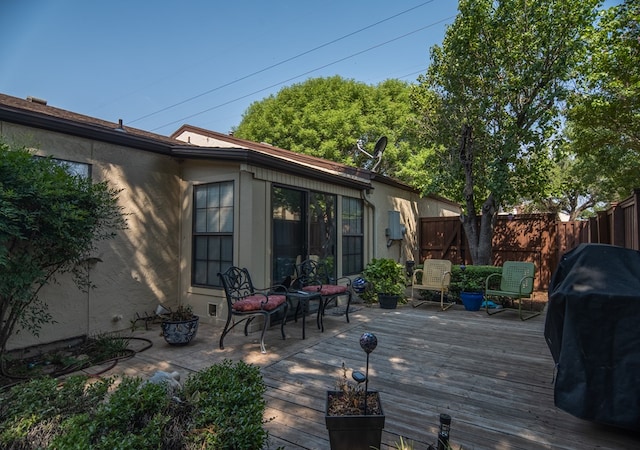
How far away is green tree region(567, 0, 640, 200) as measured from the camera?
6.52m

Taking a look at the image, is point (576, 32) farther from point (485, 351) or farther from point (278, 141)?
point (278, 141)

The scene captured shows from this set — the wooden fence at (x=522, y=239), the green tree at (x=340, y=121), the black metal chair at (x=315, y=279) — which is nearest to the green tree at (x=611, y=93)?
the wooden fence at (x=522, y=239)

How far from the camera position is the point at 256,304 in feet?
12.8

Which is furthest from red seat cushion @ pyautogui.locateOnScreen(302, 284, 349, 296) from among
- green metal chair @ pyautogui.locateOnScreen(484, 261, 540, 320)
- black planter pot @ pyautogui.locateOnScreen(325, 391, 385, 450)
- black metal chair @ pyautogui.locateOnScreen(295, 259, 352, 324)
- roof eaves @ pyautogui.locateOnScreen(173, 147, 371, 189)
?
black planter pot @ pyautogui.locateOnScreen(325, 391, 385, 450)

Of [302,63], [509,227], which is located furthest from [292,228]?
[302,63]

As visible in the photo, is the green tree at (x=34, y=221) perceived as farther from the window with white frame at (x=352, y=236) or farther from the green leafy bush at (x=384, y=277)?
the green leafy bush at (x=384, y=277)

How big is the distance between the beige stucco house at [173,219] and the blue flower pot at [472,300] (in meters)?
2.91

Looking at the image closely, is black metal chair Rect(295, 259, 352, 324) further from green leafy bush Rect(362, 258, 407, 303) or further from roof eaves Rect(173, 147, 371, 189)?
roof eaves Rect(173, 147, 371, 189)

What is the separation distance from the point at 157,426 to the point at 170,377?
1162 mm

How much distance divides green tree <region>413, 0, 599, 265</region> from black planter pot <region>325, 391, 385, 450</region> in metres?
→ 6.39

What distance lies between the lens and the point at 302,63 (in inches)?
466

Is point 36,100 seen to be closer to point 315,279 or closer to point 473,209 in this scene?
point 315,279

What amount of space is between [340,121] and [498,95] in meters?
9.62

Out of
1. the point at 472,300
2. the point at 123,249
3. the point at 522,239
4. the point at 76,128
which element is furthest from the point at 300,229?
the point at 522,239
